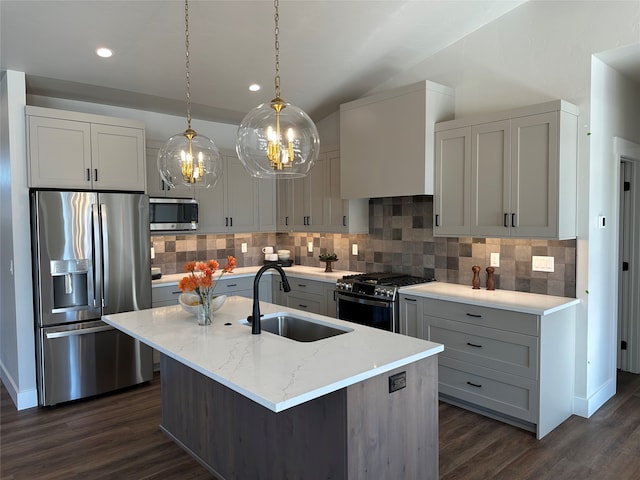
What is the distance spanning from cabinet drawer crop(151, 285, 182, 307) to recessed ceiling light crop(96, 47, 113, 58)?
82.9 inches

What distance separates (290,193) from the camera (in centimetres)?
562

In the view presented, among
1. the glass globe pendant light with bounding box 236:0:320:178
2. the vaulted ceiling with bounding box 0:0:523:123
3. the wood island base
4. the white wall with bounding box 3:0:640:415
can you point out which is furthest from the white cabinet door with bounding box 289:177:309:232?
the glass globe pendant light with bounding box 236:0:320:178

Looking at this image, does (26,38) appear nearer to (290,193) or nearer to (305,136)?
(305,136)

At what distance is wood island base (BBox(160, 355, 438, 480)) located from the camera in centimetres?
193

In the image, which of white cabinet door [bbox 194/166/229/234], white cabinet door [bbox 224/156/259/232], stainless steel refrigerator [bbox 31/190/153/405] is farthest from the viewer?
white cabinet door [bbox 224/156/259/232]

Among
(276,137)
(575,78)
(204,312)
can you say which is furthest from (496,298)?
(276,137)

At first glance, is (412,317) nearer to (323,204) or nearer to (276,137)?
(323,204)

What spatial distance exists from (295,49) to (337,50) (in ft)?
1.24

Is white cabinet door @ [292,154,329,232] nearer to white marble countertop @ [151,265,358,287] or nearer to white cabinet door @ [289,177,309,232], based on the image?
white cabinet door @ [289,177,309,232]

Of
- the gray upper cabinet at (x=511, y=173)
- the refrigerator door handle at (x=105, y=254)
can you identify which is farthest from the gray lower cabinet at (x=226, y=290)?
the gray upper cabinet at (x=511, y=173)

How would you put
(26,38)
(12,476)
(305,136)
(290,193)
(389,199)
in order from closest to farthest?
(305,136), (12,476), (26,38), (389,199), (290,193)

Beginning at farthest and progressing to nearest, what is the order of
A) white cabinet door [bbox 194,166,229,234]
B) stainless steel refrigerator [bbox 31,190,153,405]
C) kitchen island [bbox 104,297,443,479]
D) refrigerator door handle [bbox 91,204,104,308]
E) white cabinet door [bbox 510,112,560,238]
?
white cabinet door [bbox 194,166,229,234] < refrigerator door handle [bbox 91,204,104,308] < stainless steel refrigerator [bbox 31,190,153,405] < white cabinet door [bbox 510,112,560,238] < kitchen island [bbox 104,297,443,479]

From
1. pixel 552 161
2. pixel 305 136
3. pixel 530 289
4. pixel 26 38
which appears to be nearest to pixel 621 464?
pixel 530 289

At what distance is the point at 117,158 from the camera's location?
161 inches
